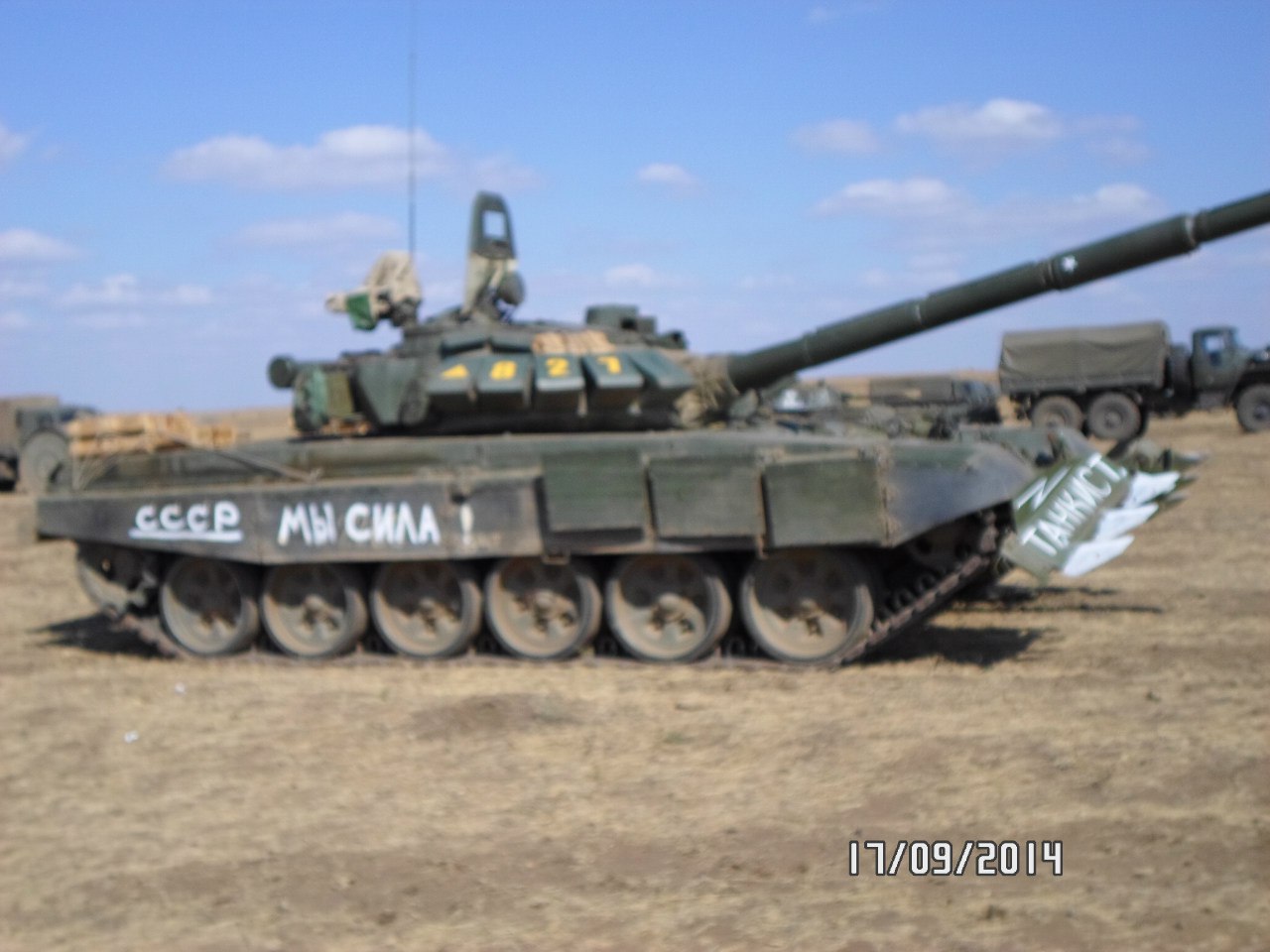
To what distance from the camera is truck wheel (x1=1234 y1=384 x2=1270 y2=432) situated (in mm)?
28984

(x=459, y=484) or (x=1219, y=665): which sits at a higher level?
(x=459, y=484)

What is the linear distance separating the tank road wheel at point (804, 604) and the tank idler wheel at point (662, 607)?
0.22 metres

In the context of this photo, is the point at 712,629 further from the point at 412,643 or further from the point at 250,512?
the point at 250,512

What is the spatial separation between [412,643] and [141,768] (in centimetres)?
303

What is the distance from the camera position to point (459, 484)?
10.4m

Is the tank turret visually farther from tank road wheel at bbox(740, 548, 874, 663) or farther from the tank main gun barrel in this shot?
tank road wheel at bbox(740, 548, 874, 663)

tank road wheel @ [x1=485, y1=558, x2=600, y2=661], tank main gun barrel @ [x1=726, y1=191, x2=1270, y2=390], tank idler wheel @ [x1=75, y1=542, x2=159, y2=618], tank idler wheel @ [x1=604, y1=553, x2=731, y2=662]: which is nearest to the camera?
tank main gun barrel @ [x1=726, y1=191, x2=1270, y2=390]

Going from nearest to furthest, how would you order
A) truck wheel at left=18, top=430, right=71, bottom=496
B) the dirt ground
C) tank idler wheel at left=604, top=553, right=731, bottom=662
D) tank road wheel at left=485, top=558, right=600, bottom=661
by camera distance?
1. the dirt ground
2. tank idler wheel at left=604, top=553, right=731, bottom=662
3. tank road wheel at left=485, top=558, right=600, bottom=661
4. truck wheel at left=18, top=430, right=71, bottom=496

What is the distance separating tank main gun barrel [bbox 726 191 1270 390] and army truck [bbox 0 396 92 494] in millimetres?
20363

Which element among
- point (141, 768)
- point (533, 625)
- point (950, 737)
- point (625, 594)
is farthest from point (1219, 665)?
point (141, 768)
